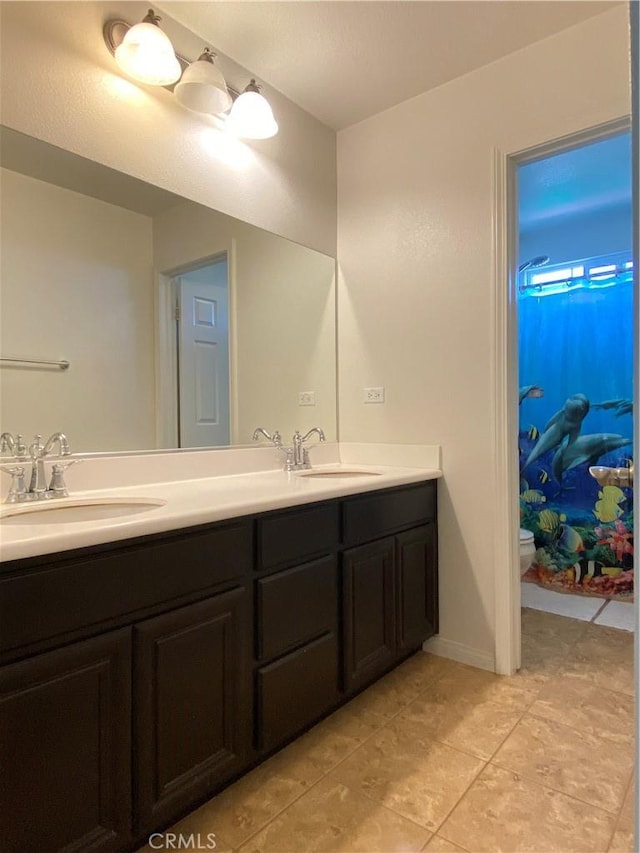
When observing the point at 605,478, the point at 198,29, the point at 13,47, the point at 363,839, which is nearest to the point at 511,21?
the point at 198,29

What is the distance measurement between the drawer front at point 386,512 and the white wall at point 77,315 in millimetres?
765

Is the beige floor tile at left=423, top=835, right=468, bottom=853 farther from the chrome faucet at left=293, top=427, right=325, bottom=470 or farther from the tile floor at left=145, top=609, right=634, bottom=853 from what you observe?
the chrome faucet at left=293, top=427, right=325, bottom=470

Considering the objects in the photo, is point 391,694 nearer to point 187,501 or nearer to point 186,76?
point 187,501

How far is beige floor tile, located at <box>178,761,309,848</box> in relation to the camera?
122 cm

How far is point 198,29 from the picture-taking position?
69.2 inches

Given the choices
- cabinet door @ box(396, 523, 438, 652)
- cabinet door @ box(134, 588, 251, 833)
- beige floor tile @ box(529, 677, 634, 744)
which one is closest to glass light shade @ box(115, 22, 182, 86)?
cabinet door @ box(134, 588, 251, 833)

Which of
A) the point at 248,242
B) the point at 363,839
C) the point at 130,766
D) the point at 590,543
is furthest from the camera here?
the point at 590,543

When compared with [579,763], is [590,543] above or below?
above

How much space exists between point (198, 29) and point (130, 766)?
226 centimetres

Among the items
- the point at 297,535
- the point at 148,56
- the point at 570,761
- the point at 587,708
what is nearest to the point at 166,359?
the point at 297,535

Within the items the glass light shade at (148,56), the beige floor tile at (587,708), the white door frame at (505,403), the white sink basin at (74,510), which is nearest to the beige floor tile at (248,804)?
the white sink basin at (74,510)

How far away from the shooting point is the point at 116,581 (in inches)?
40.1

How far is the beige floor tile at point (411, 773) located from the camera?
1284 mm

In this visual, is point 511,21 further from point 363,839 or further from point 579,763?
point 363,839
